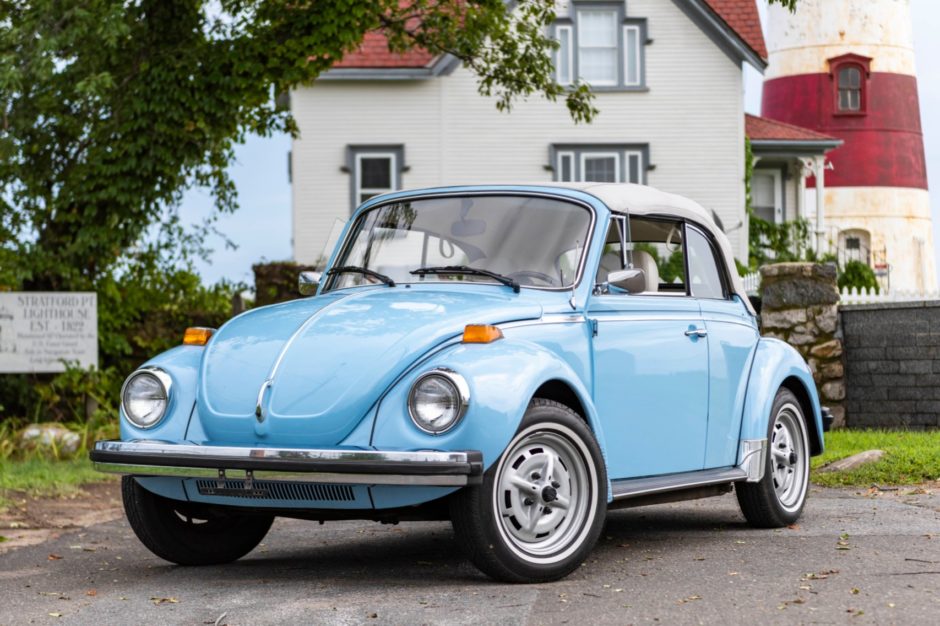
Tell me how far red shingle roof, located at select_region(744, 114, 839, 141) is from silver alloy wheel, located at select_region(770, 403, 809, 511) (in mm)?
22432

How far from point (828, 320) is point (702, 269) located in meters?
7.65

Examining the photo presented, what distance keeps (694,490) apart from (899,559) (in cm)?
117

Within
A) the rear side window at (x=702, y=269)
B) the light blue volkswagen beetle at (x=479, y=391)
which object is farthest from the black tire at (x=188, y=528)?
the rear side window at (x=702, y=269)

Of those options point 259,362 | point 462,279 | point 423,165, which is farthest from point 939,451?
point 423,165

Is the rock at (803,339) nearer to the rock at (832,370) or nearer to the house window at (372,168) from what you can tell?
the rock at (832,370)

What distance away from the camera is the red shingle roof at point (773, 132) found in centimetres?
3108

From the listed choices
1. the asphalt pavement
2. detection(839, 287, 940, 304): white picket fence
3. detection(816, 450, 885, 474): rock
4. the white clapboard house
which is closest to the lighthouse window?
the white clapboard house

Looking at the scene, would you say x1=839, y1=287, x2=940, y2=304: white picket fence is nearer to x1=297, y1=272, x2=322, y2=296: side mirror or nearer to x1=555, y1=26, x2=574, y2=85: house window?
x1=555, y1=26, x2=574, y2=85: house window

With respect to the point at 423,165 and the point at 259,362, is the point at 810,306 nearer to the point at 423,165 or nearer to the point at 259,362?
the point at 259,362

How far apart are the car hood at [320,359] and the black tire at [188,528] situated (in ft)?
2.12

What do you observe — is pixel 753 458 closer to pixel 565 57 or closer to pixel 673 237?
pixel 673 237

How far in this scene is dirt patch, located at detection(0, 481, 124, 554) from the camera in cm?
934

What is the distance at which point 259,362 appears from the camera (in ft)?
21.5

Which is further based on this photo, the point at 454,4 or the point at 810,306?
the point at 454,4
